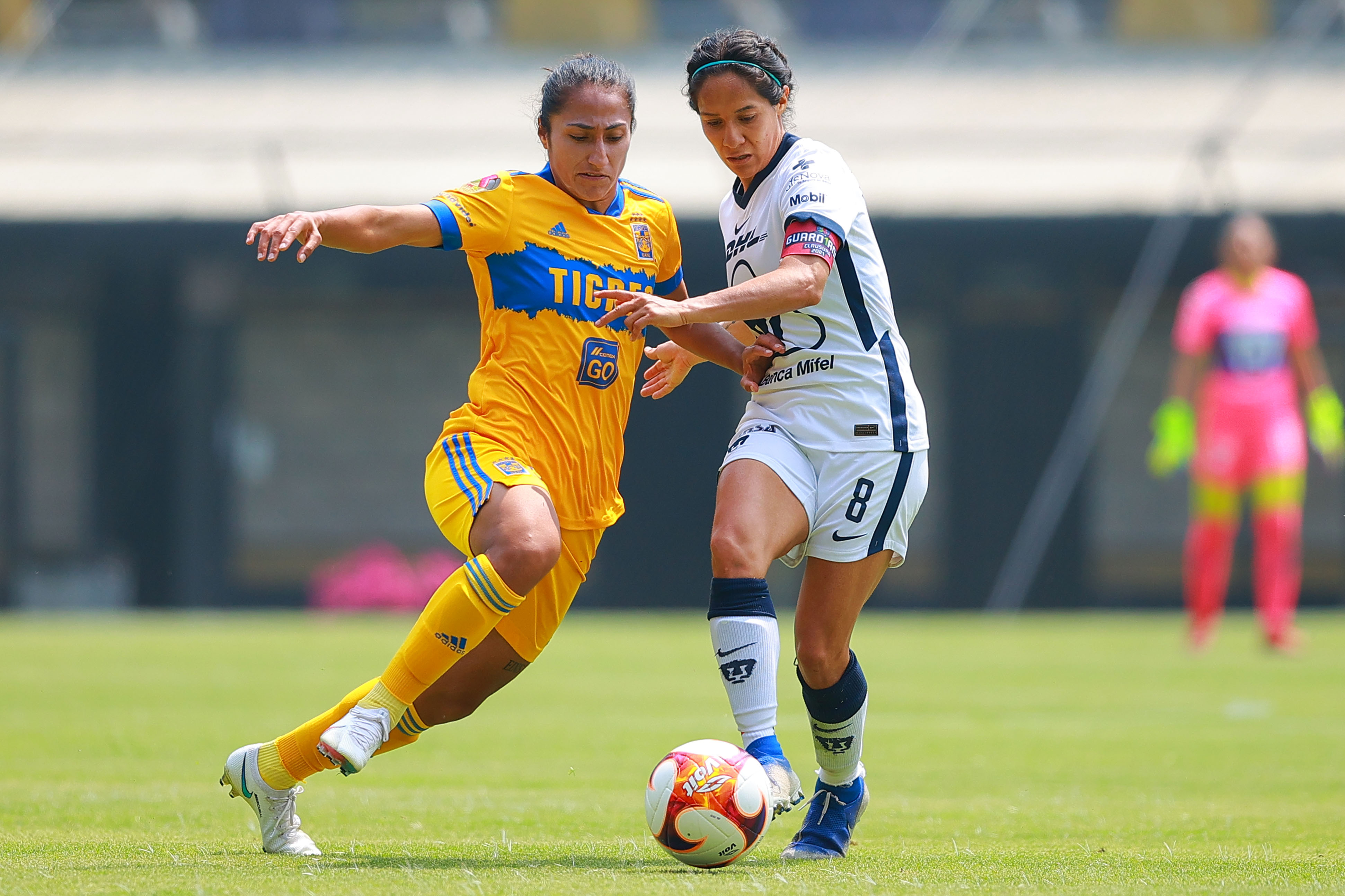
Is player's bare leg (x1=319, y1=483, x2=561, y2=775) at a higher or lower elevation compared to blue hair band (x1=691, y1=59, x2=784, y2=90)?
lower

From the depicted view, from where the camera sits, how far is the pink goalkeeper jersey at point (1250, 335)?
471 inches

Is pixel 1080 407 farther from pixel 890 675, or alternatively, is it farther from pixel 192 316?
pixel 192 316

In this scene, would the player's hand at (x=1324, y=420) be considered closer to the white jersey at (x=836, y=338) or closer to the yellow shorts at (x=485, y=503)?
the white jersey at (x=836, y=338)

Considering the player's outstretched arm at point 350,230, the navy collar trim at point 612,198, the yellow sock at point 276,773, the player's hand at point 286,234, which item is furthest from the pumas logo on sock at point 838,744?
the player's hand at point 286,234

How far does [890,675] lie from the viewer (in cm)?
1040

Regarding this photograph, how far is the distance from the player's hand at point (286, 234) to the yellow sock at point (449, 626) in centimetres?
88

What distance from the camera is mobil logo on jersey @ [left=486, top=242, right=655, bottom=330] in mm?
4684

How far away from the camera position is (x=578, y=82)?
461cm

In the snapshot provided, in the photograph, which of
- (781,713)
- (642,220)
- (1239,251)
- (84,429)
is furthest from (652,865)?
(84,429)

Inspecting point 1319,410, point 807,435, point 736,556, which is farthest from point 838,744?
point 1319,410

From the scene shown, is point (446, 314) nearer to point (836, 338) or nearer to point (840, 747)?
point (836, 338)

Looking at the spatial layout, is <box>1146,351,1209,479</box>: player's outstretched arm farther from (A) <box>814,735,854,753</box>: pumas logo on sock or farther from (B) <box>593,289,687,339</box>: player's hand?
(B) <box>593,289,687,339</box>: player's hand

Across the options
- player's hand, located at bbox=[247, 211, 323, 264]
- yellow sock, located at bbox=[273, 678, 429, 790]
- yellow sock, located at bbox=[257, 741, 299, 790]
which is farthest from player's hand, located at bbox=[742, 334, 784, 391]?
yellow sock, located at bbox=[257, 741, 299, 790]

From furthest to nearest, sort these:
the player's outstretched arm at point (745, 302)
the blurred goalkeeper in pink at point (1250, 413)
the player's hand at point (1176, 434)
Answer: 1. the player's hand at point (1176, 434)
2. the blurred goalkeeper in pink at point (1250, 413)
3. the player's outstretched arm at point (745, 302)
